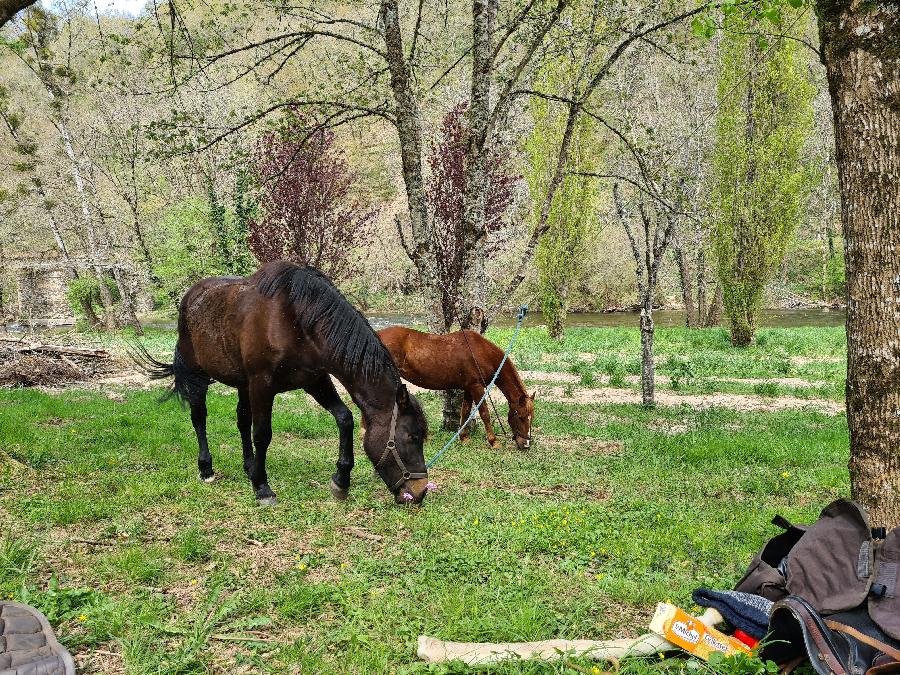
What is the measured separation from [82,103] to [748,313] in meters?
28.2

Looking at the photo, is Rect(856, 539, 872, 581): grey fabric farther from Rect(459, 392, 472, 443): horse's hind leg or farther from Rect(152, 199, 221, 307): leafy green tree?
Rect(152, 199, 221, 307): leafy green tree

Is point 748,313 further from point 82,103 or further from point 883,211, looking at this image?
point 82,103

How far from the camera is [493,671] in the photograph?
2664 millimetres

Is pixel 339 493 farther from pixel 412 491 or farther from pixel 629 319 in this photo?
pixel 629 319

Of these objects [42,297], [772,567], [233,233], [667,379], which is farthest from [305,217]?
[42,297]

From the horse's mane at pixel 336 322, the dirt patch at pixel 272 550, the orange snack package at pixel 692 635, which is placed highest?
the horse's mane at pixel 336 322

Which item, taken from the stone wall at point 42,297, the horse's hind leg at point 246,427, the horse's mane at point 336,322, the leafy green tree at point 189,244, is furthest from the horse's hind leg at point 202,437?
the stone wall at point 42,297

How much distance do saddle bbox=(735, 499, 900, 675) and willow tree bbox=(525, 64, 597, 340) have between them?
17279 millimetres

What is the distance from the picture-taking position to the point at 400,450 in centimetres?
498

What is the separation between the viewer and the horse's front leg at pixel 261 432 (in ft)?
16.8

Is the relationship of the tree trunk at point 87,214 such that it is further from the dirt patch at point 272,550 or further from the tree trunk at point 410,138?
the dirt patch at point 272,550

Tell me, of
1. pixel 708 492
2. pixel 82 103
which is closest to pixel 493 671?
pixel 708 492

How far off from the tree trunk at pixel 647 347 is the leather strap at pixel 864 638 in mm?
7385

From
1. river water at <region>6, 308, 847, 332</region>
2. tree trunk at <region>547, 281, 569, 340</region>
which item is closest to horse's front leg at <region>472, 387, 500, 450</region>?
tree trunk at <region>547, 281, 569, 340</region>
